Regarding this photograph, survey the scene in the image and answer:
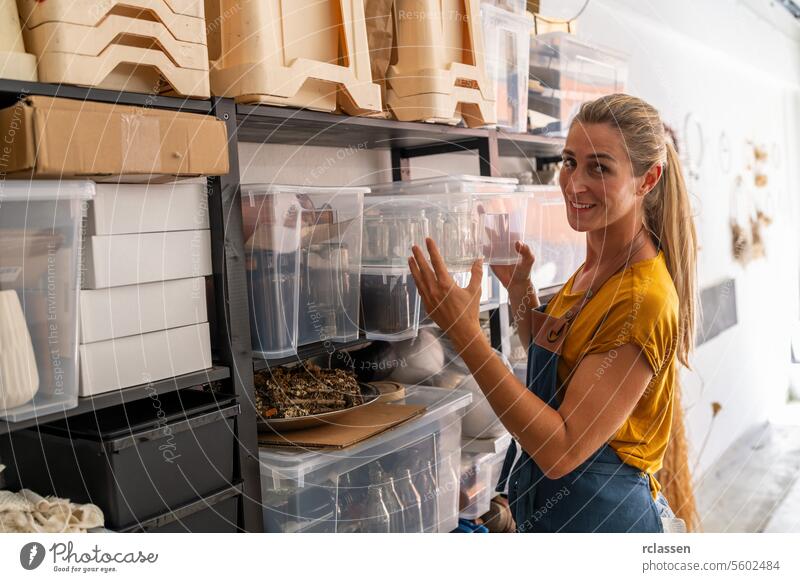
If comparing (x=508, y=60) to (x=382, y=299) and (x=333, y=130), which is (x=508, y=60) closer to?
(x=333, y=130)

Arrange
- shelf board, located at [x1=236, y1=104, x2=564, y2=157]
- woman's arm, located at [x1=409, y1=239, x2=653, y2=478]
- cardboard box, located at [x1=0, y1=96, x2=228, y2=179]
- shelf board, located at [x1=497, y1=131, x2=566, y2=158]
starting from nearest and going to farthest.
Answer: cardboard box, located at [x1=0, y1=96, x2=228, y2=179] → woman's arm, located at [x1=409, y1=239, x2=653, y2=478] → shelf board, located at [x1=236, y1=104, x2=564, y2=157] → shelf board, located at [x1=497, y1=131, x2=566, y2=158]

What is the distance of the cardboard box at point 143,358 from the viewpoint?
79cm

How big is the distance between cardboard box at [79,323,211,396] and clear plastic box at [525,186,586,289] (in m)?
0.79

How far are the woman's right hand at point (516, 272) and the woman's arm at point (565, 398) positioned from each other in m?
0.38

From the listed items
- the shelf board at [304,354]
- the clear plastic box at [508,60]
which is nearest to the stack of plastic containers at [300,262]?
the shelf board at [304,354]

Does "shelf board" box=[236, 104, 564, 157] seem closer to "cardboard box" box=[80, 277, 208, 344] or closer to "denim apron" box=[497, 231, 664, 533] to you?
"cardboard box" box=[80, 277, 208, 344]

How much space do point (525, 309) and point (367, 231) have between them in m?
0.36

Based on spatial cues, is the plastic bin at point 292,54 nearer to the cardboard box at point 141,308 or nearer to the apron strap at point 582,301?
the cardboard box at point 141,308

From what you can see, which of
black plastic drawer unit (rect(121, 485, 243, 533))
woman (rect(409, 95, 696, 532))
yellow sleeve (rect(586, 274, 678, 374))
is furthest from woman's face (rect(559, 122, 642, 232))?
black plastic drawer unit (rect(121, 485, 243, 533))

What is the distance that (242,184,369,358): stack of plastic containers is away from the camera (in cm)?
99

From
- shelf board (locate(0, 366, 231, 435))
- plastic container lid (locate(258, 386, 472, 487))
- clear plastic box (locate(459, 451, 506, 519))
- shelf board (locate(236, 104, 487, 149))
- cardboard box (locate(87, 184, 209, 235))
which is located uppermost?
shelf board (locate(236, 104, 487, 149))

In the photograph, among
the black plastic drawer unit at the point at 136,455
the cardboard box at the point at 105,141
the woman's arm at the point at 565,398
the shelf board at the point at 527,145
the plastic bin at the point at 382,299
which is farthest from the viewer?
the shelf board at the point at 527,145

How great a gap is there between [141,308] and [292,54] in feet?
1.33

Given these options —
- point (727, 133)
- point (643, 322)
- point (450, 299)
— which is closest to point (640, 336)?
point (643, 322)
